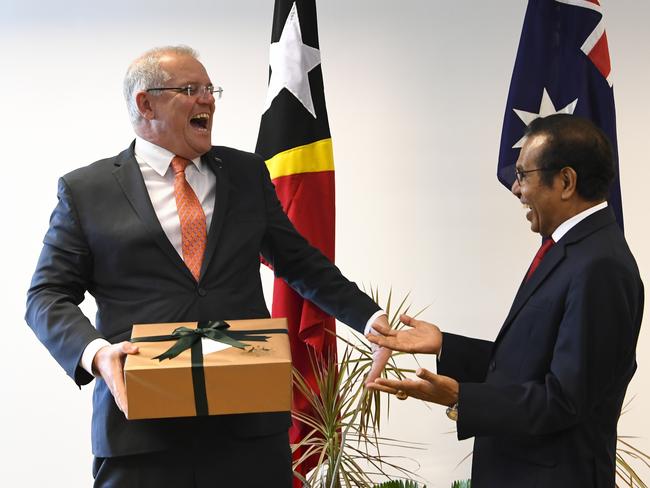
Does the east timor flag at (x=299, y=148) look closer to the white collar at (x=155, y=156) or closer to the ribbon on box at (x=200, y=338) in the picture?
the white collar at (x=155, y=156)

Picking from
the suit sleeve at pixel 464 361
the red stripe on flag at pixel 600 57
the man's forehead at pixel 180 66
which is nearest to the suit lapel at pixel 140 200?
the man's forehead at pixel 180 66

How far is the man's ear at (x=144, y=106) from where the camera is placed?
211 centimetres

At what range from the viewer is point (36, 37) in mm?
3727

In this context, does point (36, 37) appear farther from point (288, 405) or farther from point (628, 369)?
point (628, 369)

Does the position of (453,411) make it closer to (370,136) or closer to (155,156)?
(155,156)

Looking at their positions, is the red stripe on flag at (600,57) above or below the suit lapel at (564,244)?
above

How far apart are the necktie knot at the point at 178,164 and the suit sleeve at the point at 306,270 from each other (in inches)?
9.7

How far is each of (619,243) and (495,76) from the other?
2.14 m

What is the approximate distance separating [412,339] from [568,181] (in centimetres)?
60

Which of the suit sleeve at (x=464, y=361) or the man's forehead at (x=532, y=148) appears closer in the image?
the man's forehead at (x=532, y=148)

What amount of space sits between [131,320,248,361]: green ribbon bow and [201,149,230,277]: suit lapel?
0.21 metres

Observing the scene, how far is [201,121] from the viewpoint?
2143 mm

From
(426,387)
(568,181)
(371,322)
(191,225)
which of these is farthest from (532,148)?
(191,225)

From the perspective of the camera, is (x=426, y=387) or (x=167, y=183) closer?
(x=426, y=387)
